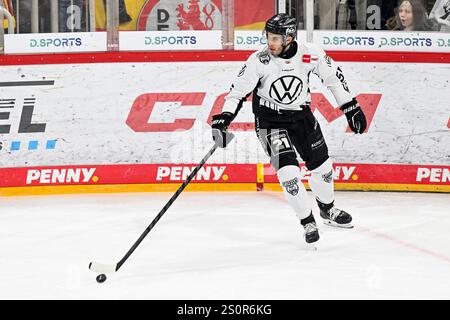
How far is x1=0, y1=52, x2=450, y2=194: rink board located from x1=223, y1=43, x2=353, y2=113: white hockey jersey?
1902mm

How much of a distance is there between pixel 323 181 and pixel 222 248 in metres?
0.89

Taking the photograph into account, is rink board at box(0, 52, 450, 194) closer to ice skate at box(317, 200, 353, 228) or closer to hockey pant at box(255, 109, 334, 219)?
ice skate at box(317, 200, 353, 228)

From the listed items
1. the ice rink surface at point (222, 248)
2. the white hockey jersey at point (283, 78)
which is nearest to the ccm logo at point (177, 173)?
the ice rink surface at point (222, 248)

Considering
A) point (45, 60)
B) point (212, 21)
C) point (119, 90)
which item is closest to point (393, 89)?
point (212, 21)

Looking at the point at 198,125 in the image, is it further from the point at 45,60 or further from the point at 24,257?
the point at 24,257

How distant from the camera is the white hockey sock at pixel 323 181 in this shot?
569 cm

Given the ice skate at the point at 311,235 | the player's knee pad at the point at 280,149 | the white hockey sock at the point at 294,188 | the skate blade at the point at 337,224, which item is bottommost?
the skate blade at the point at 337,224

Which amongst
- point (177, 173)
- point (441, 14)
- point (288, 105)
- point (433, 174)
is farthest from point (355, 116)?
point (441, 14)

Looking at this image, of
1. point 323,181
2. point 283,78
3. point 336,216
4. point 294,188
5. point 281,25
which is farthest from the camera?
point 336,216

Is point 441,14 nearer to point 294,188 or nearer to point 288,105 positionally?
point 288,105

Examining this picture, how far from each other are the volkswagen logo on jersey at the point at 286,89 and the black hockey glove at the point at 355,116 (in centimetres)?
31

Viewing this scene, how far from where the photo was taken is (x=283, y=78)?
5344 mm

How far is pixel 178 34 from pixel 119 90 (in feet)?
2.18

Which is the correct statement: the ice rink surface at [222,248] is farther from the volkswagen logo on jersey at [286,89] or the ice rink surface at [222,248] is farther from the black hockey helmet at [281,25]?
the black hockey helmet at [281,25]
